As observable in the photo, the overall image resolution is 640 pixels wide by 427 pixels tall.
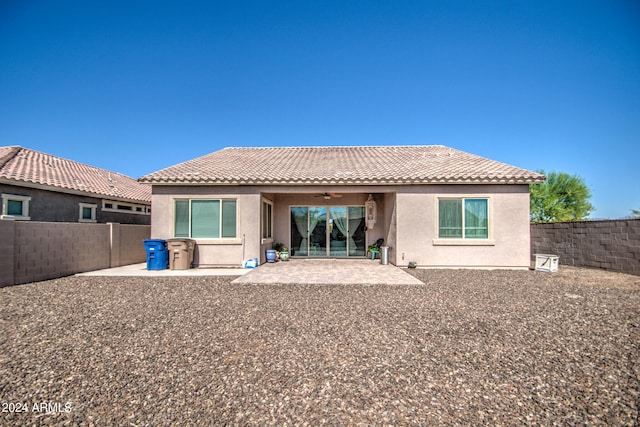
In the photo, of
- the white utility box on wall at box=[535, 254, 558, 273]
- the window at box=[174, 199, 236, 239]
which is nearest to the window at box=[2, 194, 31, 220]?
the window at box=[174, 199, 236, 239]

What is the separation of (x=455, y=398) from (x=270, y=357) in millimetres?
2113

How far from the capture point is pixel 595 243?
11.4m

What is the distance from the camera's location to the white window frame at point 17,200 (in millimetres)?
11367

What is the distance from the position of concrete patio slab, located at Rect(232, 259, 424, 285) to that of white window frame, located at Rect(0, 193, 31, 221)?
9848 millimetres

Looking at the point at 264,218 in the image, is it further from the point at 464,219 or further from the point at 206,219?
the point at 464,219

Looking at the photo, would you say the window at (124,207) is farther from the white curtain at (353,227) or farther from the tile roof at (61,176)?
the white curtain at (353,227)

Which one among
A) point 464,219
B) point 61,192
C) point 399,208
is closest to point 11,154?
point 61,192

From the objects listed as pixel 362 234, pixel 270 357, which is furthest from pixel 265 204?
pixel 270 357

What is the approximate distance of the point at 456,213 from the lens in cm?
1111

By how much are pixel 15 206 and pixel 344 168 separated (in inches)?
524

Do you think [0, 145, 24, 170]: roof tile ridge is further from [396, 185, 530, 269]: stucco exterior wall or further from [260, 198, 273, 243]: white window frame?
[396, 185, 530, 269]: stucco exterior wall

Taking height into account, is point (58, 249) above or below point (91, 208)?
below

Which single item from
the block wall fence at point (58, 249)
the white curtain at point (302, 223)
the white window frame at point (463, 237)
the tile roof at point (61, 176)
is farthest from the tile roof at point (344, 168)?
the tile roof at point (61, 176)

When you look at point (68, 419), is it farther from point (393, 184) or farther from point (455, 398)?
point (393, 184)
